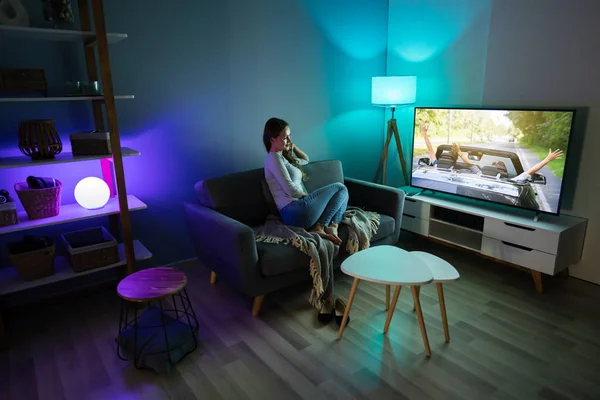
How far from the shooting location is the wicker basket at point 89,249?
2463 millimetres

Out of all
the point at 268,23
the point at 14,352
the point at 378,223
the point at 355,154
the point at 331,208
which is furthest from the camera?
the point at 355,154

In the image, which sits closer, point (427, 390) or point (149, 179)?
point (427, 390)

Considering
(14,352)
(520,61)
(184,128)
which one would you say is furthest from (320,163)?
(14,352)

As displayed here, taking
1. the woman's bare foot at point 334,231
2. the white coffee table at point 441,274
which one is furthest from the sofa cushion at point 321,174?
the white coffee table at point 441,274

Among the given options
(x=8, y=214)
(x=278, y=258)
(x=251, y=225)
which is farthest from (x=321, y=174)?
(x=8, y=214)

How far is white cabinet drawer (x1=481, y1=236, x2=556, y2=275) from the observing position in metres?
2.77

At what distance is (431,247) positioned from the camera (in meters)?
3.67

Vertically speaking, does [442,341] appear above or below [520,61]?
below

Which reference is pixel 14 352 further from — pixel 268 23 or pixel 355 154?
pixel 355 154

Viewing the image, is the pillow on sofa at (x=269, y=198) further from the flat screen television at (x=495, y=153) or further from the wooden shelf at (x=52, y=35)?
the flat screen television at (x=495, y=153)

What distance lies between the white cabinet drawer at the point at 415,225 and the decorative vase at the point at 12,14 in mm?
2940

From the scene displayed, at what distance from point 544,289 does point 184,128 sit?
9.04 feet

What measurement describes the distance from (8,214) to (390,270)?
2.04m

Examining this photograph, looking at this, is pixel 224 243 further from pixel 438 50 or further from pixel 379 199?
pixel 438 50
